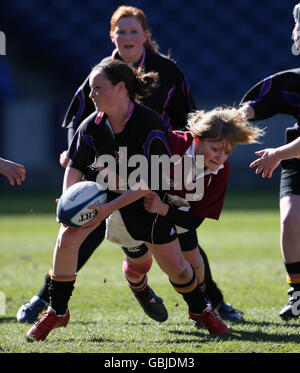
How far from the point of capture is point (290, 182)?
4910 millimetres

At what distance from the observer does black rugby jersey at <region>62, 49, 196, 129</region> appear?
4898 millimetres

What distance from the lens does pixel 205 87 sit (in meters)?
17.7

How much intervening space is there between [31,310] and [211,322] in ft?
4.10

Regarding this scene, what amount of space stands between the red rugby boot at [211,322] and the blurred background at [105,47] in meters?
12.4

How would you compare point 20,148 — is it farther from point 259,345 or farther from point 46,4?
point 259,345

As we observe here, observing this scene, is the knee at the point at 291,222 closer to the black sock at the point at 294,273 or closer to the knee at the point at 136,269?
the black sock at the point at 294,273

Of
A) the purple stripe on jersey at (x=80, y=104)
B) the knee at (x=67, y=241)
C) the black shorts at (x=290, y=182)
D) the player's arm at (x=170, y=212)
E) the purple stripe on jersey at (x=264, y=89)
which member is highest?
the purple stripe on jersey at (x=264, y=89)

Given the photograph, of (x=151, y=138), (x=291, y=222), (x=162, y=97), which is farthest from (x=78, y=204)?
(x=291, y=222)

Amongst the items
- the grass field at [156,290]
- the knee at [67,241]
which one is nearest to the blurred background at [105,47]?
the grass field at [156,290]

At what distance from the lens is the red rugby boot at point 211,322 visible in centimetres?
426

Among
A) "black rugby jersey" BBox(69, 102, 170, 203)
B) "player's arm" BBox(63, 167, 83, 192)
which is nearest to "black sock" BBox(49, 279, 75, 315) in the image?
"player's arm" BBox(63, 167, 83, 192)

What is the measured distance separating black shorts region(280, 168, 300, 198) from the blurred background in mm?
11650

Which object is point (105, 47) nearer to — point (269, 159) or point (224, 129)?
point (224, 129)

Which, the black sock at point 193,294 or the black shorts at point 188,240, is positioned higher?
the black shorts at point 188,240
